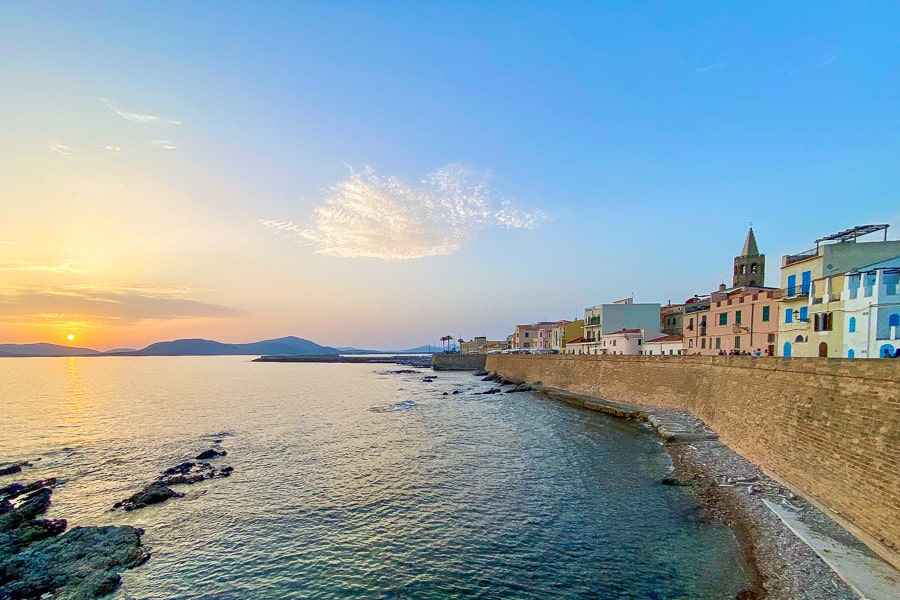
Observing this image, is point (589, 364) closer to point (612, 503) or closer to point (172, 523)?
point (612, 503)

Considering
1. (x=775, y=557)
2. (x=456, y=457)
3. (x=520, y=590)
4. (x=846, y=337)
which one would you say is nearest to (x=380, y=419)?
(x=456, y=457)

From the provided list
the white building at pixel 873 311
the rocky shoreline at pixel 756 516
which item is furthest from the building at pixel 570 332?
the rocky shoreline at pixel 756 516

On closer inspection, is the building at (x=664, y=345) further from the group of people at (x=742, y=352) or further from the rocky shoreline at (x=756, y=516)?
the rocky shoreline at (x=756, y=516)

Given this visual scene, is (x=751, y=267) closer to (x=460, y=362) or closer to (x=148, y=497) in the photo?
(x=148, y=497)

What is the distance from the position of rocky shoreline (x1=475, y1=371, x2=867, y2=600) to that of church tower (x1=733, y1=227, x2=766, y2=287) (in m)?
37.3

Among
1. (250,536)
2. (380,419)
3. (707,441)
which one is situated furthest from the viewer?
(380,419)

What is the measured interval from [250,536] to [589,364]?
40.2 m

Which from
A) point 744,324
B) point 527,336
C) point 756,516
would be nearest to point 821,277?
point 744,324

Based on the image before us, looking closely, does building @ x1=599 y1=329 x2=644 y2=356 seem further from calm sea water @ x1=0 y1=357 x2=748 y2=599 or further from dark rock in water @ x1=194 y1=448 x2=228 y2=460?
dark rock in water @ x1=194 y1=448 x2=228 y2=460

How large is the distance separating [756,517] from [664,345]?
136ft

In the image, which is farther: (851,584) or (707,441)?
(707,441)

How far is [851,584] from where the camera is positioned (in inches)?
351

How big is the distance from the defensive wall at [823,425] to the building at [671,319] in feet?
131

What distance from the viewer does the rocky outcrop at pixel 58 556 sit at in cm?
1045
